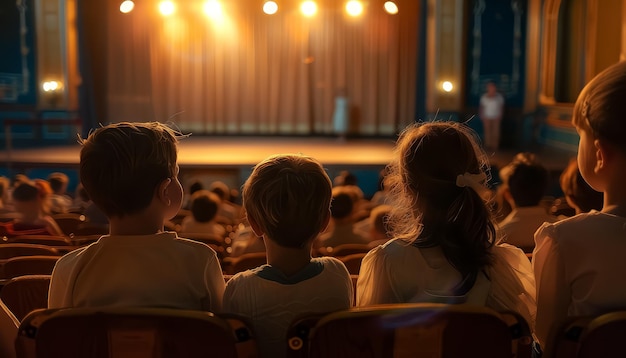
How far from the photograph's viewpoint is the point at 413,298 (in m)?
1.83

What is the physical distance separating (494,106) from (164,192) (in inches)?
447

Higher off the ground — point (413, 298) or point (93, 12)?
point (93, 12)

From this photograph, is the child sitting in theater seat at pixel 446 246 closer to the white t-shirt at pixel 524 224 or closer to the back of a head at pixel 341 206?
the white t-shirt at pixel 524 224

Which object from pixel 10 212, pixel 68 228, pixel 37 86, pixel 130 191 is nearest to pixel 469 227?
pixel 130 191

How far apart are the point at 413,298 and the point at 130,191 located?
74 centimetres

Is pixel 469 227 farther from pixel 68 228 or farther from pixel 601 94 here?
pixel 68 228

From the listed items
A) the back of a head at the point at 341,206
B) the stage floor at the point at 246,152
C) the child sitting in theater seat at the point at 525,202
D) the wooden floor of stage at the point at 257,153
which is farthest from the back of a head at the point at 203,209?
the stage floor at the point at 246,152

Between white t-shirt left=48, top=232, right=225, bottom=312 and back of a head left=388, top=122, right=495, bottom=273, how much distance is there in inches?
21.1

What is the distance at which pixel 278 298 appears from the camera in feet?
5.77

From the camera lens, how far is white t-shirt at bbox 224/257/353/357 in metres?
1.75

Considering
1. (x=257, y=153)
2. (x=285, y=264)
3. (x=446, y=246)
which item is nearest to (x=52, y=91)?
(x=257, y=153)

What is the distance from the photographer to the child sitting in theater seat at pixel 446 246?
1823 mm

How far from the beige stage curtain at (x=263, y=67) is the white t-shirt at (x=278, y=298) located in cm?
1380

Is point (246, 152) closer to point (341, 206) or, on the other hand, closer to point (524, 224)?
point (341, 206)
